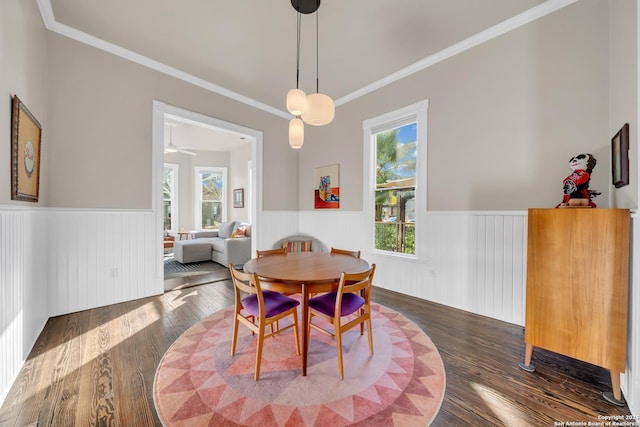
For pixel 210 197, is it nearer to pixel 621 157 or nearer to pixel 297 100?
pixel 297 100

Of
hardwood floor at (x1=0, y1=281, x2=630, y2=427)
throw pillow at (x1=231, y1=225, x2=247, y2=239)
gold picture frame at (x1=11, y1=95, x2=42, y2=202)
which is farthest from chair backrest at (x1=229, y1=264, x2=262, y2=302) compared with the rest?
throw pillow at (x1=231, y1=225, x2=247, y2=239)

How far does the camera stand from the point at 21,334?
179 centimetres

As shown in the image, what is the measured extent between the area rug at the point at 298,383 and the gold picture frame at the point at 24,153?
1.67 metres

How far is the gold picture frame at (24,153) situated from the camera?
175 centimetres

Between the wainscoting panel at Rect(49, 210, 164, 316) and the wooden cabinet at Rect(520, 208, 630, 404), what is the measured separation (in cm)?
392

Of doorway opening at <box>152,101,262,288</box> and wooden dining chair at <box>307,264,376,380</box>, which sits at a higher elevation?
doorway opening at <box>152,101,262,288</box>

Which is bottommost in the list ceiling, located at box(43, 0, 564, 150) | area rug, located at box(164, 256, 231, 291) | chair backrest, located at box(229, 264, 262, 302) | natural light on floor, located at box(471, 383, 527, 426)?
natural light on floor, located at box(471, 383, 527, 426)

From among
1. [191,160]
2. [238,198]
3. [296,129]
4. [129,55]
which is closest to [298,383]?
[296,129]

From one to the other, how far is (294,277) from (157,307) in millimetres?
2131

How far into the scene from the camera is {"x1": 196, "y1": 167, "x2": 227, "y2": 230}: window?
7535mm

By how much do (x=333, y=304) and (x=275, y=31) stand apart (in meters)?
2.73

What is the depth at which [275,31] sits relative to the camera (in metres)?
2.60

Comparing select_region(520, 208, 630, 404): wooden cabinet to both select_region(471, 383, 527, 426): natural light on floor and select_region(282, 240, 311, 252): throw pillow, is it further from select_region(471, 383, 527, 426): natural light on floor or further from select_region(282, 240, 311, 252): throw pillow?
select_region(282, 240, 311, 252): throw pillow

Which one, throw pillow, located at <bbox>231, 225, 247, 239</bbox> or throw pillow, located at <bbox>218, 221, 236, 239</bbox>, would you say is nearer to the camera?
throw pillow, located at <bbox>231, 225, 247, 239</bbox>
